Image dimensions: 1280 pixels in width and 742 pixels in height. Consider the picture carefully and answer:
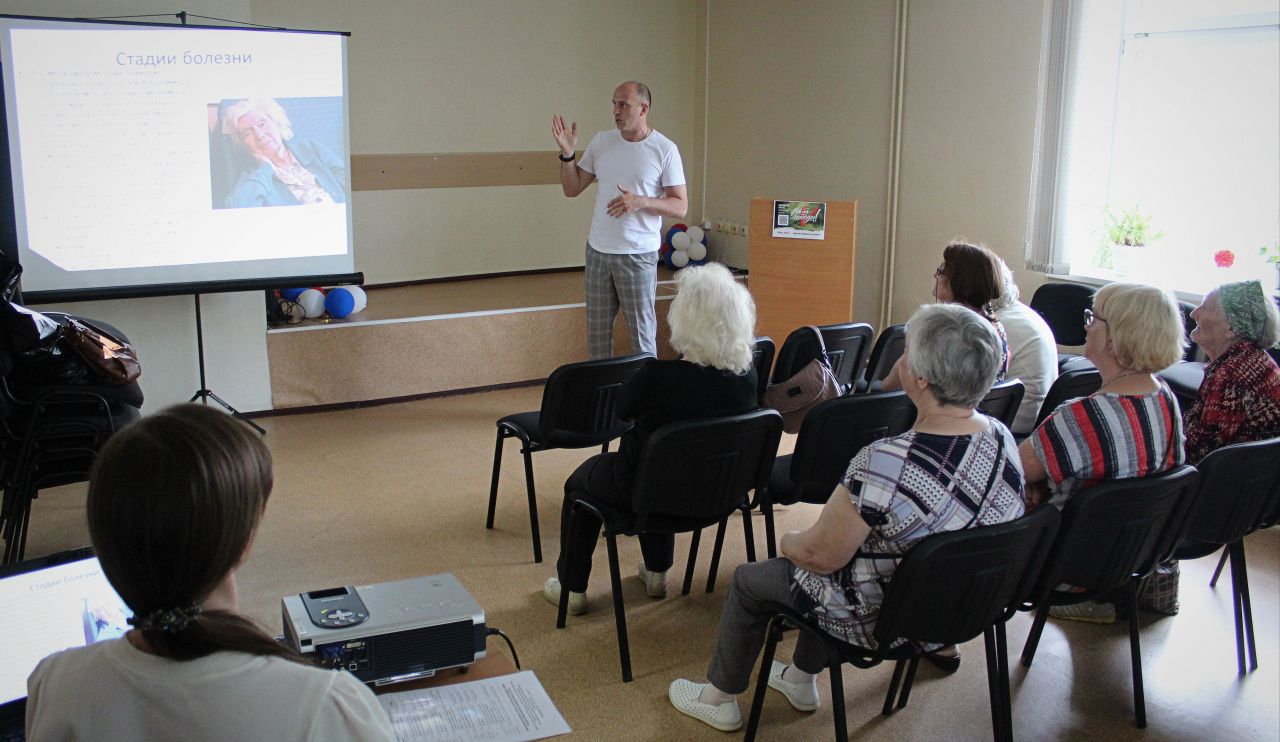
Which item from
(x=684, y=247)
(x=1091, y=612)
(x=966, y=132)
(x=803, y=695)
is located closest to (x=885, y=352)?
(x=1091, y=612)

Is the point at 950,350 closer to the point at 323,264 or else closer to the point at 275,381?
the point at 323,264

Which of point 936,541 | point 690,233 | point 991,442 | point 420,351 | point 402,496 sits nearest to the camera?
point 936,541

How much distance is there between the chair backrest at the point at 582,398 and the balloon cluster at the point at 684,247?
4279mm

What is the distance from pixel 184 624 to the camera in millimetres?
1162

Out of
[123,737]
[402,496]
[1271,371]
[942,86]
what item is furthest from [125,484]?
[942,86]

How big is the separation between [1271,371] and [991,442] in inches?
53.9

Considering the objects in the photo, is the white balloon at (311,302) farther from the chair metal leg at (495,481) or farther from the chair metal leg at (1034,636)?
the chair metal leg at (1034,636)

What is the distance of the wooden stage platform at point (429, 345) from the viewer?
19.1 ft

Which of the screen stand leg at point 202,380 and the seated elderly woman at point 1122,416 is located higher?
the seated elderly woman at point 1122,416

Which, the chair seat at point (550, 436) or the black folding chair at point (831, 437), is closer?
the black folding chair at point (831, 437)

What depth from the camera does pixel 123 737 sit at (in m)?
1.19

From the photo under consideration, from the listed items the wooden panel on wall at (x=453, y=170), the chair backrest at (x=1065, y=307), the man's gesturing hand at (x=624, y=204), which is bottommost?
the chair backrest at (x=1065, y=307)

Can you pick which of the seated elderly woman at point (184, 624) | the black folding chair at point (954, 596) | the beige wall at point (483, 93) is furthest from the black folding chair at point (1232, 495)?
the beige wall at point (483, 93)

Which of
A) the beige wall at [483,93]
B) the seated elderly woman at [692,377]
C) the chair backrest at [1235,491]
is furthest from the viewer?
the beige wall at [483,93]
